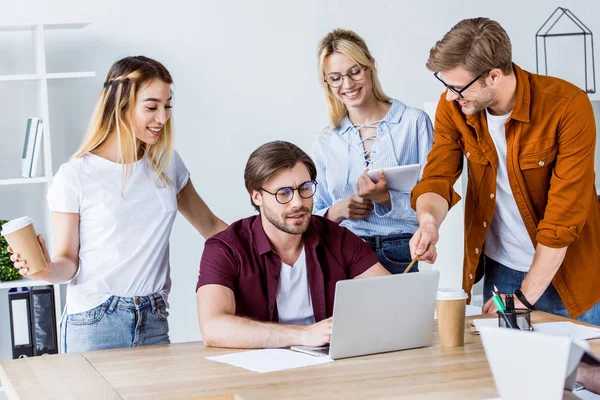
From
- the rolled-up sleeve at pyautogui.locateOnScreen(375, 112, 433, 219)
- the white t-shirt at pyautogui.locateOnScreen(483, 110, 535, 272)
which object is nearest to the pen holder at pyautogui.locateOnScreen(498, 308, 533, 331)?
the white t-shirt at pyautogui.locateOnScreen(483, 110, 535, 272)

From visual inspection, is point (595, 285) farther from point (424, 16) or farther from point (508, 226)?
point (424, 16)

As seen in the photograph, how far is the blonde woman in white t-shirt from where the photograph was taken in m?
2.41

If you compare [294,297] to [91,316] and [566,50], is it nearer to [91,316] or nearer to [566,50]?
[91,316]

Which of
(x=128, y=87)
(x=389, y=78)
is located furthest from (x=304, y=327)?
(x=389, y=78)

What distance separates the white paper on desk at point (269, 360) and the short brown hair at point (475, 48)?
979 millimetres

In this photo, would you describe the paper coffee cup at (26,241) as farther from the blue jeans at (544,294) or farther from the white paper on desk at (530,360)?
the blue jeans at (544,294)

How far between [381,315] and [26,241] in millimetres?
964

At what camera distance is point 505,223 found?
257cm

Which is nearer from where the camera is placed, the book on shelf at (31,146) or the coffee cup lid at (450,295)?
the coffee cup lid at (450,295)

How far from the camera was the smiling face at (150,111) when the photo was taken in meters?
2.52

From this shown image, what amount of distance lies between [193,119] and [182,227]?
0.58m

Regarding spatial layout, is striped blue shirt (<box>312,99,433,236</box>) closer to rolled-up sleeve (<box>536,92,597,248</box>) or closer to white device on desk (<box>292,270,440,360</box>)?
rolled-up sleeve (<box>536,92,597,248</box>)

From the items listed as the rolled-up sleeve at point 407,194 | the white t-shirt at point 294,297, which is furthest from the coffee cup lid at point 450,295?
the rolled-up sleeve at point 407,194

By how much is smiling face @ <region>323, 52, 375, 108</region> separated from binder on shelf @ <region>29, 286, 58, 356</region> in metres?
1.65
